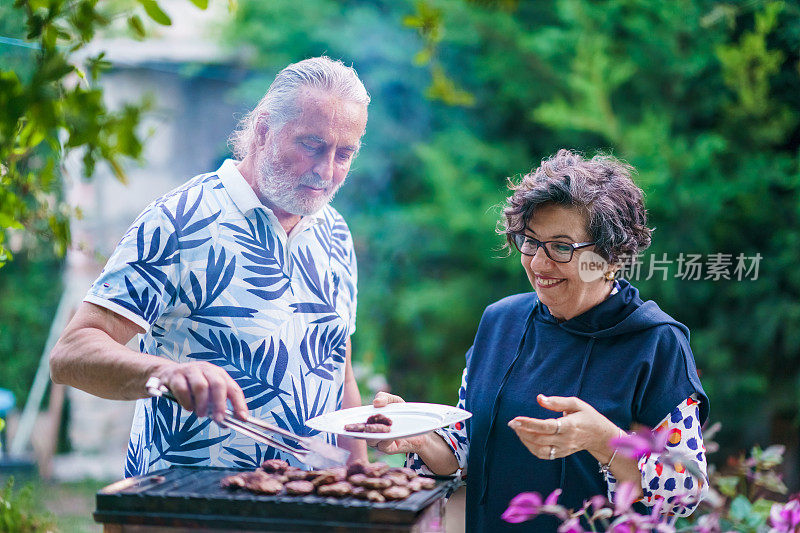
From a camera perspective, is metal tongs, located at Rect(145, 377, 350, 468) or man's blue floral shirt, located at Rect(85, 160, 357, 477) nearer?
metal tongs, located at Rect(145, 377, 350, 468)

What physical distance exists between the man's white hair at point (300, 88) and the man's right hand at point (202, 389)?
766 mm

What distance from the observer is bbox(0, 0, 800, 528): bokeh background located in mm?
4469

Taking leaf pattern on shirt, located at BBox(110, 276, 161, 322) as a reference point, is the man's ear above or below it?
above

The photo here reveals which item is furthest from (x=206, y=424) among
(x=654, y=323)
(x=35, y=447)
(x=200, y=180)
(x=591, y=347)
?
(x=35, y=447)

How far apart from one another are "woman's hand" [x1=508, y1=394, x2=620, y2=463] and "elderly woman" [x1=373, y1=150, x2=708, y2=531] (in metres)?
0.07

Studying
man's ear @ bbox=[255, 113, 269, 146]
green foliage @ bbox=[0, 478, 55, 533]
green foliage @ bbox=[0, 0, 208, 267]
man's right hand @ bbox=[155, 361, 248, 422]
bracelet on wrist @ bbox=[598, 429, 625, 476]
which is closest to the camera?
green foliage @ bbox=[0, 0, 208, 267]

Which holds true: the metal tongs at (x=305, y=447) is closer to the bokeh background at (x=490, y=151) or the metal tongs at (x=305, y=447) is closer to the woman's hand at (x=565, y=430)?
the woman's hand at (x=565, y=430)

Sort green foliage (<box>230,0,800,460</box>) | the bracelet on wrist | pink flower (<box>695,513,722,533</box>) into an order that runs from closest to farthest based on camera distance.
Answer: pink flower (<box>695,513,722,533</box>) → the bracelet on wrist → green foliage (<box>230,0,800,460</box>)

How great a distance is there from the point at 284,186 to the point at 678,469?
3.93 feet

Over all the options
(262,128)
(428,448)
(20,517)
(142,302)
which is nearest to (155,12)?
(142,302)

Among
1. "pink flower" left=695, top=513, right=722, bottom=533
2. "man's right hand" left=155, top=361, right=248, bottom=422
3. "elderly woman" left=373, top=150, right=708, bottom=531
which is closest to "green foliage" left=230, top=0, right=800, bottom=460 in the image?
"elderly woman" left=373, top=150, right=708, bottom=531

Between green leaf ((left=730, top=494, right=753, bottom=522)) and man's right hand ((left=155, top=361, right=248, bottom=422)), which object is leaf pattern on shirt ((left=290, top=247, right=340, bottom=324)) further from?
green leaf ((left=730, top=494, right=753, bottom=522))

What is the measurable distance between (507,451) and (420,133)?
160 inches

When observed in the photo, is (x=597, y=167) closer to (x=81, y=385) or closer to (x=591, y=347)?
(x=591, y=347)
